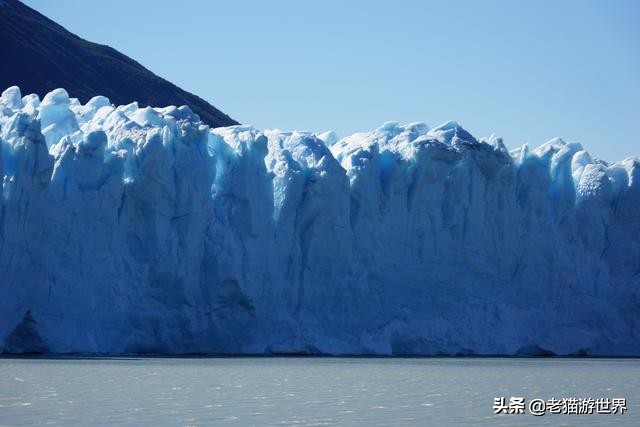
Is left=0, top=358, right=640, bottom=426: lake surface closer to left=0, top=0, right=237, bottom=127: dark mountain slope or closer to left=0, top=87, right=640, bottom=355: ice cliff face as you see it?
left=0, top=87, right=640, bottom=355: ice cliff face

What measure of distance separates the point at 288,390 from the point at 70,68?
48.9 m

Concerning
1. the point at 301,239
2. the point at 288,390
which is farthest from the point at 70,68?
the point at 288,390

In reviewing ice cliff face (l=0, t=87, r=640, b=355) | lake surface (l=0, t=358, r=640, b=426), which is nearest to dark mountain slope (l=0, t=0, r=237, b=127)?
ice cliff face (l=0, t=87, r=640, b=355)

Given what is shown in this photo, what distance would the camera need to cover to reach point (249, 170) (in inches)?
1136

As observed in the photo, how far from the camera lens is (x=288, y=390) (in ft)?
56.0

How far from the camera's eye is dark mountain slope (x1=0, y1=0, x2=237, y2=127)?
59.4 metres

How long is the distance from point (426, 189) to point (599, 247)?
17.5ft

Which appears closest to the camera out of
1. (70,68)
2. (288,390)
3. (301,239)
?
(288,390)

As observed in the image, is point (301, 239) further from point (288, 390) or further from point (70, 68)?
point (70, 68)

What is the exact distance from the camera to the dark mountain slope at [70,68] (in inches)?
2340

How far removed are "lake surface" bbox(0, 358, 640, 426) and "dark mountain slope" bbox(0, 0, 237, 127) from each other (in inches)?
1436

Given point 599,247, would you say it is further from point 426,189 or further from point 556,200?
point 426,189

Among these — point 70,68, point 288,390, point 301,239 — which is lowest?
point 288,390

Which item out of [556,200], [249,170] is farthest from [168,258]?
[556,200]
